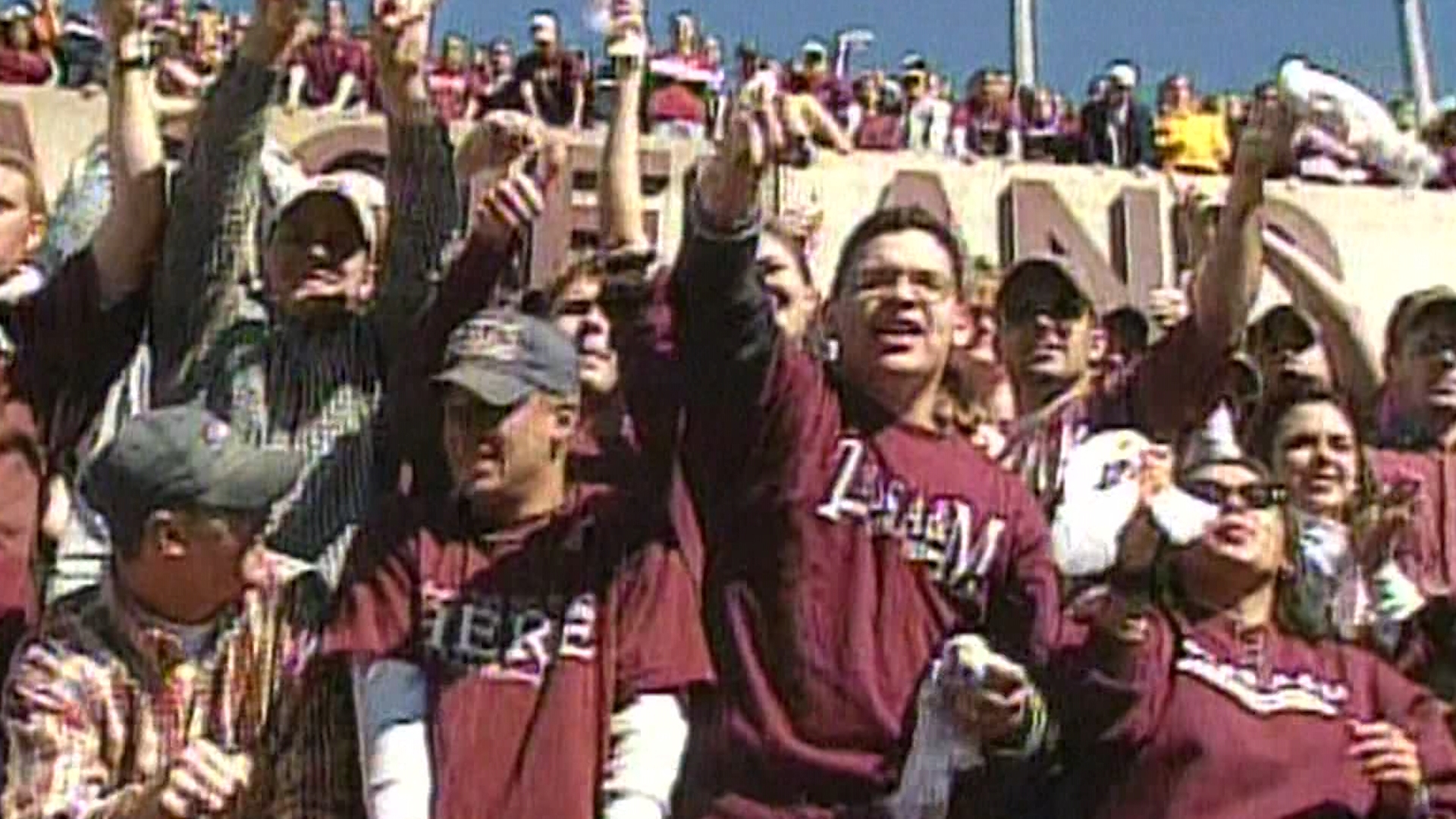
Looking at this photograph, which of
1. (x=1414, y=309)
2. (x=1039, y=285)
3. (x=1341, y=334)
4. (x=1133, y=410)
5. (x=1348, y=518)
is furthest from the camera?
(x=1341, y=334)

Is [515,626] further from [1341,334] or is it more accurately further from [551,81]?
[551,81]

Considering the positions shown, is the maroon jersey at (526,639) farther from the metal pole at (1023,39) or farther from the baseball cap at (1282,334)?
the metal pole at (1023,39)

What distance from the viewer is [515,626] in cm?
359

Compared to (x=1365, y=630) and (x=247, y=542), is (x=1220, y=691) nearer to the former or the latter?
(x=1365, y=630)

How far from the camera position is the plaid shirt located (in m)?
3.35

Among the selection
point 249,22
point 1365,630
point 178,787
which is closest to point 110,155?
point 249,22

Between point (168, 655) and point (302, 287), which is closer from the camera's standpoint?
point (168, 655)

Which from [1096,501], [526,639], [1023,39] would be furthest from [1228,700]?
[1023,39]

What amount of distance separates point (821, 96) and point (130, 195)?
9.46 meters

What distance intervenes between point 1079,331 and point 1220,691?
92cm

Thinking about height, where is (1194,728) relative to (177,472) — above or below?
below

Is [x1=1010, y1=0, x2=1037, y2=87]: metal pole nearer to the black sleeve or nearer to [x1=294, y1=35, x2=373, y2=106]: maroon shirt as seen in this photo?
[x1=294, y1=35, x2=373, y2=106]: maroon shirt

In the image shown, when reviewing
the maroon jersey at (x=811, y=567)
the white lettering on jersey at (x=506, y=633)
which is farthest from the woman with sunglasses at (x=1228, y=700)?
the white lettering on jersey at (x=506, y=633)

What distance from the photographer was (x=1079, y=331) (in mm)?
4684
